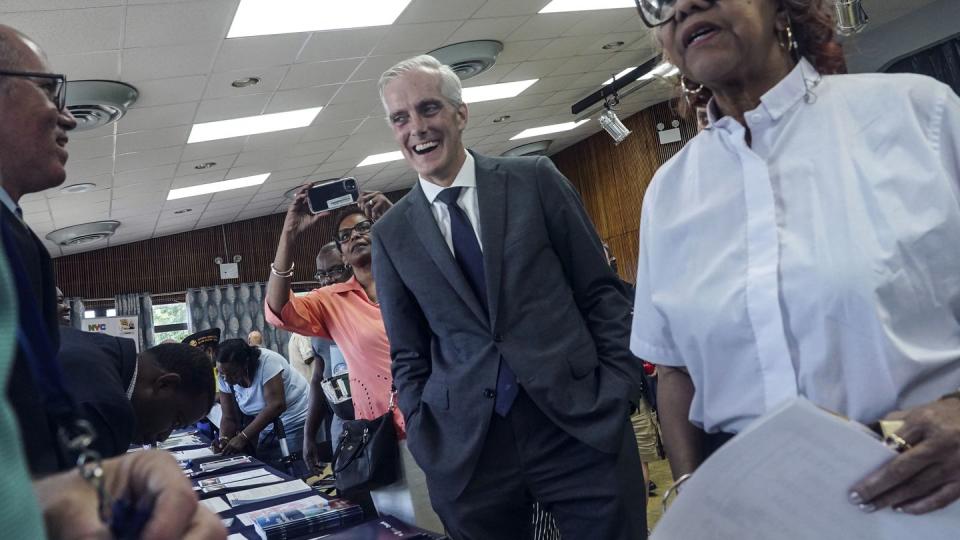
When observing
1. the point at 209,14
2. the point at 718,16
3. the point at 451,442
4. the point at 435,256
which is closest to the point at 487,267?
the point at 435,256

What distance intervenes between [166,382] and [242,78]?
4.39 metres

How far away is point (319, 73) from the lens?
6445 millimetres

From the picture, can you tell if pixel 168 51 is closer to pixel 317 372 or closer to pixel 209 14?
pixel 209 14

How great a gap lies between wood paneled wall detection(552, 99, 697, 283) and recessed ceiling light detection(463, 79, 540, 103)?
12.4 ft

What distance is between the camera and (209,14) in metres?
4.75

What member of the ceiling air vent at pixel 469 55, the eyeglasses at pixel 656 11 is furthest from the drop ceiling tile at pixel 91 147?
the eyeglasses at pixel 656 11

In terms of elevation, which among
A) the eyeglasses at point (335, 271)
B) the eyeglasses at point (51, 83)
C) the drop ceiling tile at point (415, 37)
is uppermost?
the drop ceiling tile at point (415, 37)

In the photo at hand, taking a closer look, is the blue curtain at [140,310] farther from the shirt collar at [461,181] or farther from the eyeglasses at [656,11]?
the eyeglasses at [656,11]

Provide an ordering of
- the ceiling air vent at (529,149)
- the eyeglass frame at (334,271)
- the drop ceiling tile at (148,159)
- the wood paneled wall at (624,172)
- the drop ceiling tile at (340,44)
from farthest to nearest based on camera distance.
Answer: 1. the ceiling air vent at (529,149)
2. the wood paneled wall at (624,172)
3. the drop ceiling tile at (148,159)
4. the drop ceiling tile at (340,44)
5. the eyeglass frame at (334,271)

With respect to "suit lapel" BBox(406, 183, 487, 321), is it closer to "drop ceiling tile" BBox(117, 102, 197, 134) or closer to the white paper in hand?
the white paper in hand

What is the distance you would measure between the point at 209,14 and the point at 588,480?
431 centimetres

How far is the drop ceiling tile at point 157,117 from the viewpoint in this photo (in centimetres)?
630

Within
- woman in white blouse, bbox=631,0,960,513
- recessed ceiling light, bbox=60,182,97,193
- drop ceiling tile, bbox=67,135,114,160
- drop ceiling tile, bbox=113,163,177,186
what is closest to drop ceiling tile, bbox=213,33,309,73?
drop ceiling tile, bbox=67,135,114,160

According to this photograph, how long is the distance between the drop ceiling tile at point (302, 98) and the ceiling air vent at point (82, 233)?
429 cm
